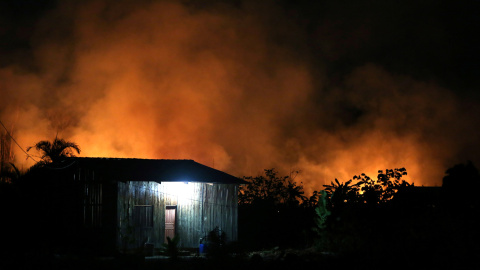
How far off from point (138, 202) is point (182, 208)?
7.24ft

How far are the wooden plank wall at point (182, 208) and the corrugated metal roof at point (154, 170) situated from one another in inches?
14.4

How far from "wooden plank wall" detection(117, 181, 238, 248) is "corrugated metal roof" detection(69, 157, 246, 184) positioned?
1.20 feet

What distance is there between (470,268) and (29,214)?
1712cm

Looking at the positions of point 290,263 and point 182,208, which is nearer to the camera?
point 290,263

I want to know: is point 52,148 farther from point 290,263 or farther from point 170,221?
point 290,263

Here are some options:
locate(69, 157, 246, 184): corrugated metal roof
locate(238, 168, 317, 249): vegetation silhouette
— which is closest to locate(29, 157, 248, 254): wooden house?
locate(69, 157, 246, 184): corrugated metal roof

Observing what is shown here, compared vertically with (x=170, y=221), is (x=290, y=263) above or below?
below

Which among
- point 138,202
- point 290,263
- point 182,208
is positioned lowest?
point 290,263

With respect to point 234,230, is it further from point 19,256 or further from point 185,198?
point 19,256

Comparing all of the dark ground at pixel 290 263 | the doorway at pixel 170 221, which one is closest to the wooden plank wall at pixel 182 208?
the doorway at pixel 170 221

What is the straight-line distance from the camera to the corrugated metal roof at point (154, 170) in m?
26.5

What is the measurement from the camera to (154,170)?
91.5 feet

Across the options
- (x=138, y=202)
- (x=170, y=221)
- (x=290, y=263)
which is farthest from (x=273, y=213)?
(x=290, y=263)

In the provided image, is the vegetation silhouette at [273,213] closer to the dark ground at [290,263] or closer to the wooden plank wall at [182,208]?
the wooden plank wall at [182,208]
